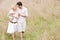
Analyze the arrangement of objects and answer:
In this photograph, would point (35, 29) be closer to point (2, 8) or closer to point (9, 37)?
point (9, 37)

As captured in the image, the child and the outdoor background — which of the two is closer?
the child

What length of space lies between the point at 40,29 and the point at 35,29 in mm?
191

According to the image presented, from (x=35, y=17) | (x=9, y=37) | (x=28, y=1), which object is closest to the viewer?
(x=9, y=37)

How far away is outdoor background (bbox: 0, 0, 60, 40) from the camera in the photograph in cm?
1008

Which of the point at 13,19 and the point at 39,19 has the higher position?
the point at 13,19

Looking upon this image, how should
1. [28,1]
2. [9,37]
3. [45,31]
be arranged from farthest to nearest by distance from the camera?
[28,1] < [45,31] < [9,37]

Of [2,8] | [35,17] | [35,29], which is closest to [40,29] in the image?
[35,29]

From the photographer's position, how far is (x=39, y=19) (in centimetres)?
A: 1167

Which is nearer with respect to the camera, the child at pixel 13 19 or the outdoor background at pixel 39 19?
the child at pixel 13 19

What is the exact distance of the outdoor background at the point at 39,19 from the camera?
33.1 feet

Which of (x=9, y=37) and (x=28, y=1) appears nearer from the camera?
(x=9, y=37)

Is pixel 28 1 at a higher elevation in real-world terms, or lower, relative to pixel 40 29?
higher

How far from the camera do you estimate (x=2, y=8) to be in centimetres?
1208

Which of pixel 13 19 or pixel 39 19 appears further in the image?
pixel 39 19
